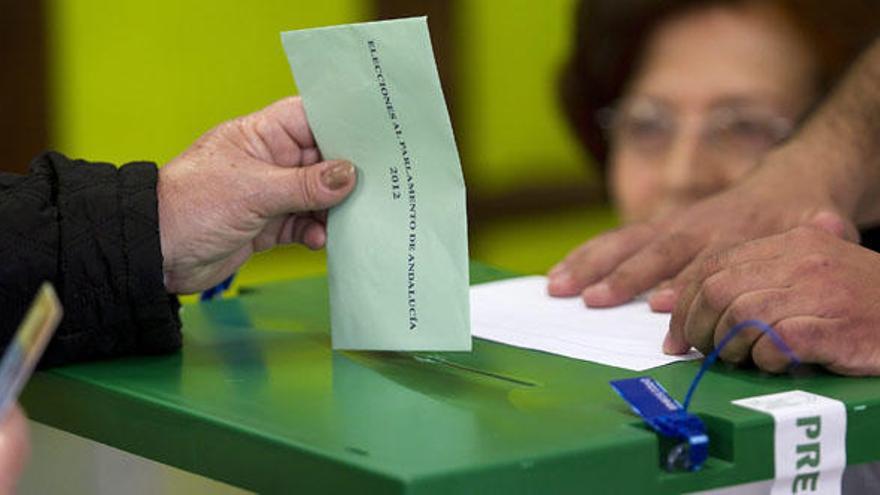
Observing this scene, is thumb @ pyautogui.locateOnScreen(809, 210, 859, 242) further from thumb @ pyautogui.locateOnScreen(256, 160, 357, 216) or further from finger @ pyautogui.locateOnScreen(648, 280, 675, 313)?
thumb @ pyautogui.locateOnScreen(256, 160, 357, 216)

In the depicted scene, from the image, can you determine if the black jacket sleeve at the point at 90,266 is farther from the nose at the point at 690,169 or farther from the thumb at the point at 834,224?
the nose at the point at 690,169

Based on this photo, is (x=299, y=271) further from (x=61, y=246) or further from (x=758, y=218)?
(x=61, y=246)

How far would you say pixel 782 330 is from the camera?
3.84ft

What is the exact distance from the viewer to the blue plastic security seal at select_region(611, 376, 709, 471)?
1010 mm

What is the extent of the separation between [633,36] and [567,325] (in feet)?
4.26

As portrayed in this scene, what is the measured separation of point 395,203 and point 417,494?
1.34ft

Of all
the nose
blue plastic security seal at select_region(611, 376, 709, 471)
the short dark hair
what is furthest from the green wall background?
blue plastic security seal at select_region(611, 376, 709, 471)

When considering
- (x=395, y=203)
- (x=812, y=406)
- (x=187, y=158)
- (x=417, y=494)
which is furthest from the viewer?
(x=187, y=158)

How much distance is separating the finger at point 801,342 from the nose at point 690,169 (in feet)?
4.15

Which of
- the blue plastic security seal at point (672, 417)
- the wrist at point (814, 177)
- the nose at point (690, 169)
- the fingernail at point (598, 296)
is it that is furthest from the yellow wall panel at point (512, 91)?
the blue plastic security seal at point (672, 417)

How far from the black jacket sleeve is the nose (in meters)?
1.26

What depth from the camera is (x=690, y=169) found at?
8.21 feet

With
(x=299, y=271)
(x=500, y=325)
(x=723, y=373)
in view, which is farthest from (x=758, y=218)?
(x=299, y=271)

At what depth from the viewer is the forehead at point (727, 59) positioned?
2557 millimetres
